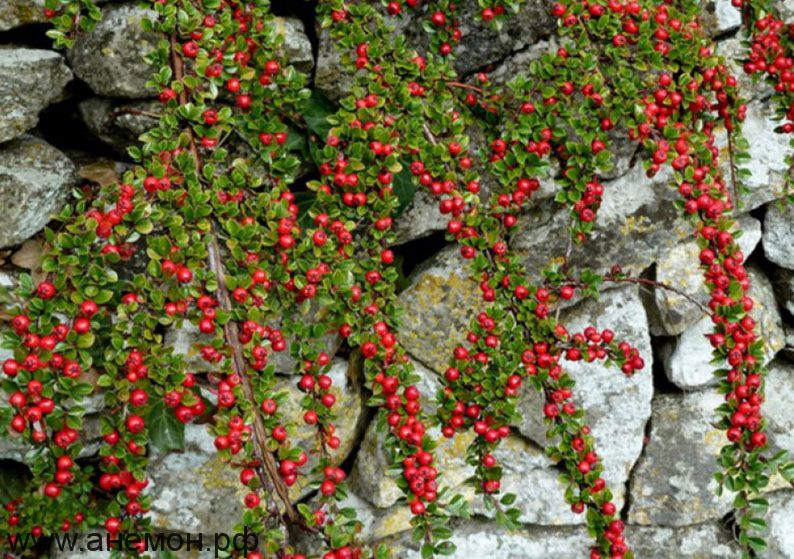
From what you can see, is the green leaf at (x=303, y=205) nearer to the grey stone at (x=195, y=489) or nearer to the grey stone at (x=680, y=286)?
the grey stone at (x=195, y=489)

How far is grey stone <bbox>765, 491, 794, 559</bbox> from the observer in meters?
2.85

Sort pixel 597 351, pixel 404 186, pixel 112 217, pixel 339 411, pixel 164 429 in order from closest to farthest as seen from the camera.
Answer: pixel 112 217
pixel 597 351
pixel 164 429
pixel 404 186
pixel 339 411

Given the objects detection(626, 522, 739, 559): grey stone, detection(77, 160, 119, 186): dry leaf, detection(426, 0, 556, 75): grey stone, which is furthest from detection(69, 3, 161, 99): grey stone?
detection(626, 522, 739, 559): grey stone

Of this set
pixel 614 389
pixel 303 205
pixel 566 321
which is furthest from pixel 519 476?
pixel 303 205

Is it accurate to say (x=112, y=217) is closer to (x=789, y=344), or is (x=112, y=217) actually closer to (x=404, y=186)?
(x=404, y=186)

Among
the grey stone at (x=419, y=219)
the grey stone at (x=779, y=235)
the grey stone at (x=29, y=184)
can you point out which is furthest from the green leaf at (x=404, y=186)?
the grey stone at (x=779, y=235)

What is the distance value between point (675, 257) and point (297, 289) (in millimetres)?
1489

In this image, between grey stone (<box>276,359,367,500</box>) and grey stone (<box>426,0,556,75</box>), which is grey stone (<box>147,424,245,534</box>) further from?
grey stone (<box>426,0,556,75</box>)

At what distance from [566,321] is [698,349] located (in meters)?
0.51

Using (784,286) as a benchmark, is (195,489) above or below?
below

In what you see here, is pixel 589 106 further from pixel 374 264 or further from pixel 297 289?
pixel 297 289

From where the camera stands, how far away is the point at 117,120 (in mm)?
2492

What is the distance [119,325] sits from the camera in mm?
1812

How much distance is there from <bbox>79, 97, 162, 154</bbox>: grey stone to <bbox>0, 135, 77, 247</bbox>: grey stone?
153mm
